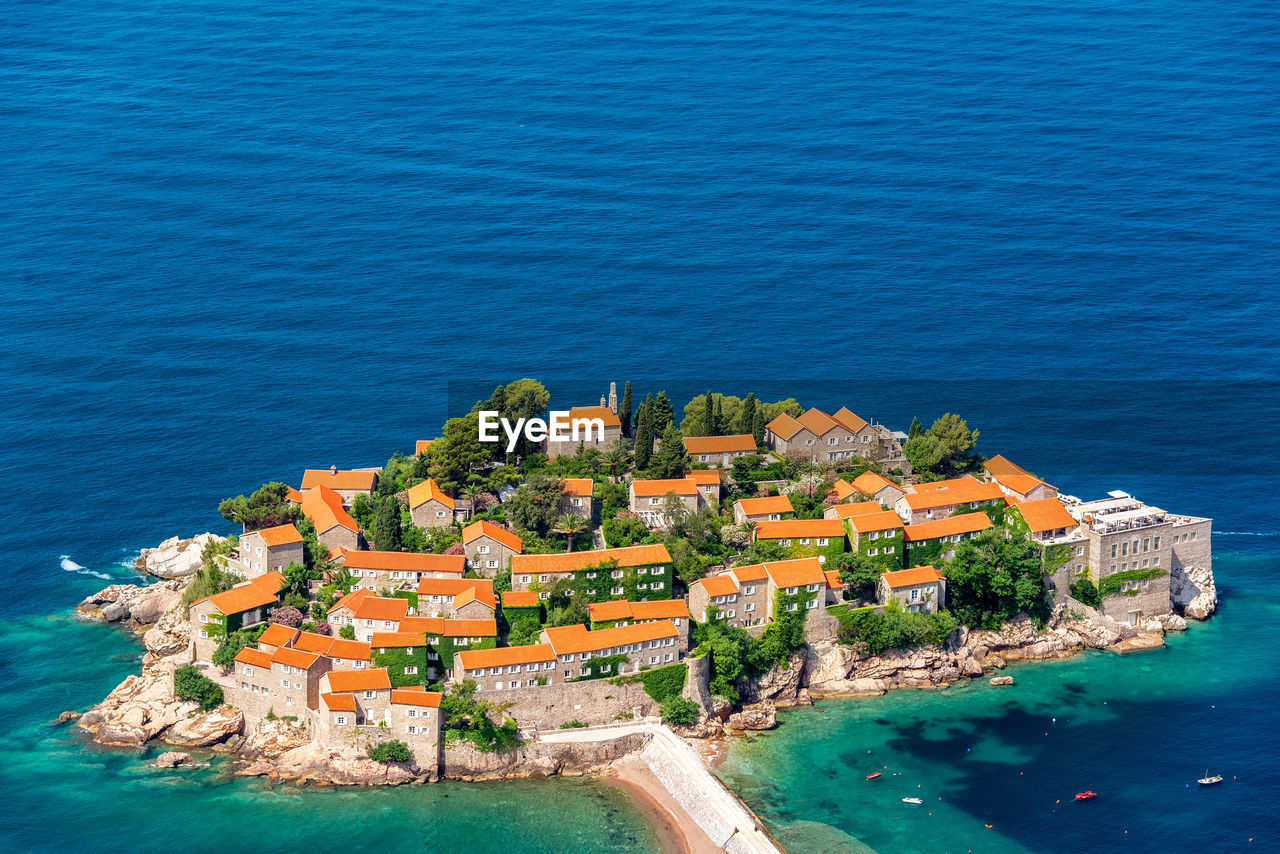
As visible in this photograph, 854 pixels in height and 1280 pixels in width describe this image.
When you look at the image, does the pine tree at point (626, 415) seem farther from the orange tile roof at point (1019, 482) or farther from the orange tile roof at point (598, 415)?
the orange tile roof at point (1019, 482)

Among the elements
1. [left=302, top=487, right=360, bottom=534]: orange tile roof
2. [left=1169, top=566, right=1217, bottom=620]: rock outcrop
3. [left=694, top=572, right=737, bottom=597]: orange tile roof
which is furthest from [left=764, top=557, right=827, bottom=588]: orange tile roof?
[left=1169, top=566, right=1217, bottom=620]: rock outcrop

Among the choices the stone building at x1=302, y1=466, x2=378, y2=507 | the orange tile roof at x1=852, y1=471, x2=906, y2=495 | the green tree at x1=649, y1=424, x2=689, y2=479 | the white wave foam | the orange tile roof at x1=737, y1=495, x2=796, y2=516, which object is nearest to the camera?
the orange tile roof at x1=737, y1=495, x2=796, y2=516

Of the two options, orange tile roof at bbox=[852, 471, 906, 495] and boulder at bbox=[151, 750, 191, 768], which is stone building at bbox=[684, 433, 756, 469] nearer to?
orange tile roof at bbox=[852, 471, 906, 495]

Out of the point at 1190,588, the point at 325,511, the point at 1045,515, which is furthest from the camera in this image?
the point at 1190,588

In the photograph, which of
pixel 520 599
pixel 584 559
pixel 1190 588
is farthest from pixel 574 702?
pixel 1190 588

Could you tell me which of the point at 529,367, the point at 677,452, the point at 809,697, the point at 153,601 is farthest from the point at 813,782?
the point at 529,367

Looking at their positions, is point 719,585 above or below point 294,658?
above

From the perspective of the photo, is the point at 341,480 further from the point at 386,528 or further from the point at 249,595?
the point at 249,595
